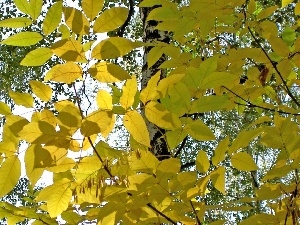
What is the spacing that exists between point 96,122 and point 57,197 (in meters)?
0.25

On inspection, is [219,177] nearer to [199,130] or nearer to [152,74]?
[199,130]

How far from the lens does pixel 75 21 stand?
93 centimetres

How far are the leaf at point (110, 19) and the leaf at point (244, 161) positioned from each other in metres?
0.42

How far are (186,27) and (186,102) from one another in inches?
12.1

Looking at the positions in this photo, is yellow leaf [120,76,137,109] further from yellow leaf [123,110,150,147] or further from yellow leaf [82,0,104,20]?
yellow leaf [82,0,104,20]

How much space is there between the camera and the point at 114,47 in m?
0.93

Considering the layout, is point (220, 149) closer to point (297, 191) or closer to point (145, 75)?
point (297, 191)

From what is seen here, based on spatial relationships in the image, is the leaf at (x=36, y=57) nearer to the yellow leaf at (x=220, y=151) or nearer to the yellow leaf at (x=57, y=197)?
the yellow leaf at (x=57, y=197)

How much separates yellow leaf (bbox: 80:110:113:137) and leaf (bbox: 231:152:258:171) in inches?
13.5

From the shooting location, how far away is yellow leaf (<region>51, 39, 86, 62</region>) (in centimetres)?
92

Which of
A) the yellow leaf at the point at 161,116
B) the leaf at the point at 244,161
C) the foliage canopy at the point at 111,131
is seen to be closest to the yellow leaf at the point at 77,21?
the foliage canopy at the point at 111,131

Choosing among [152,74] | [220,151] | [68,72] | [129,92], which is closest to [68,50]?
[68,72]

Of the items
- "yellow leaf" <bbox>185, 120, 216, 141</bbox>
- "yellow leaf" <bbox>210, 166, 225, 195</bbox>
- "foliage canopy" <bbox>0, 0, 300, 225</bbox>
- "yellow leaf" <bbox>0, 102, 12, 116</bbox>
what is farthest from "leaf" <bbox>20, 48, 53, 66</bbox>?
"yellow leaf" <bbox>210, 166, 225, 195</bbox>

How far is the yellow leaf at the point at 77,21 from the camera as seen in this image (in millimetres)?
917
